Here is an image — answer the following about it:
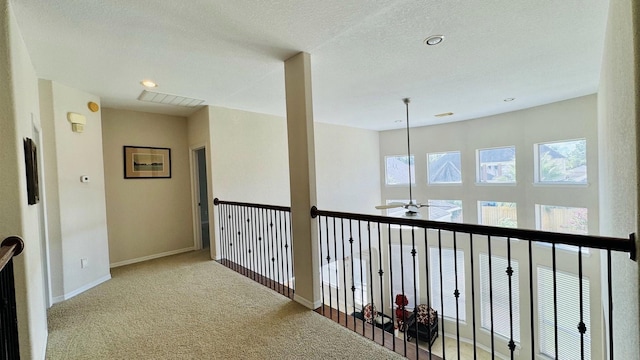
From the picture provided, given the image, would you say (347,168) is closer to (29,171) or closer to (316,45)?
(316,45)

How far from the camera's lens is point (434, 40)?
246 cm

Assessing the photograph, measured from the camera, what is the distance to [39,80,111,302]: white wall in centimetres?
308

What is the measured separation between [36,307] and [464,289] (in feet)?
24.3

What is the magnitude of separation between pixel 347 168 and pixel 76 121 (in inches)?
201

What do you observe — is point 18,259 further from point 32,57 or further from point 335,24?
point 335,24

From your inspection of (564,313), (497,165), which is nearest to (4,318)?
(497,165)

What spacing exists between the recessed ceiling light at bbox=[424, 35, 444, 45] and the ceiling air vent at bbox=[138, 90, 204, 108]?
3182mm

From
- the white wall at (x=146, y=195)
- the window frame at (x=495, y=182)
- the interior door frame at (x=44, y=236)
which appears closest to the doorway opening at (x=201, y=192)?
the white wall at (x=146, y=195)

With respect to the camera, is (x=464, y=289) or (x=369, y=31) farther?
(x=464, y=289)

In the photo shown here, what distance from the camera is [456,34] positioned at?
7.78 feet

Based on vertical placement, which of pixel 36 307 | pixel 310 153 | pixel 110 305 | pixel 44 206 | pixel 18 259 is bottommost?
pixel 110 305

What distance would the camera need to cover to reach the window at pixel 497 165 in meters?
5.81

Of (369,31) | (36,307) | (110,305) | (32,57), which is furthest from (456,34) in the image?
(110,305)

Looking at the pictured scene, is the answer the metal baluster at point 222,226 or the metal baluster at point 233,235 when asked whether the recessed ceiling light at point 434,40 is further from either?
the metal baluster at point 222,226
